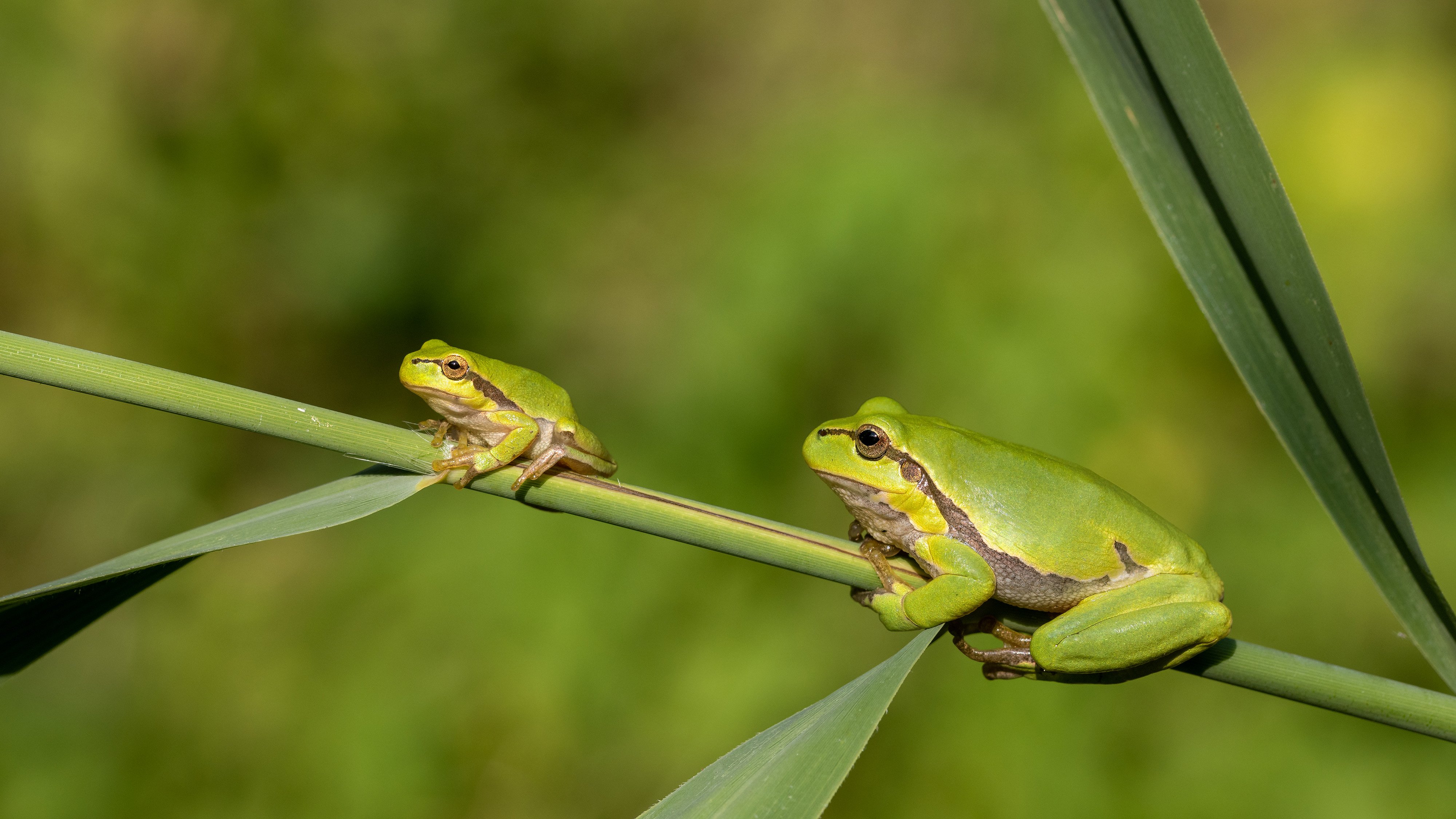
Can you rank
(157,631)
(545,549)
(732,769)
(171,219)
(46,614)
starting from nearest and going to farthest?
(732,769) < (46,614) < (545,549) < (157,631) < (171,219)

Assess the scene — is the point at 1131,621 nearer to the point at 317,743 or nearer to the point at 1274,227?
the point at 1274,227

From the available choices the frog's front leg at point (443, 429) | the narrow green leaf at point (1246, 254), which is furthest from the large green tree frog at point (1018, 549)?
the frog's front leg at point (443, 429)

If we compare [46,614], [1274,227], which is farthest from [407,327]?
[1274,227]

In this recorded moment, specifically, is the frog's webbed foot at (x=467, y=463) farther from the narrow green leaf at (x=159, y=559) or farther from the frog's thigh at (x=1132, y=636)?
the frog's thigh at (x=1132, y=636)

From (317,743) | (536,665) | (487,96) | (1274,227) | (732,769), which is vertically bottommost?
(536,665)

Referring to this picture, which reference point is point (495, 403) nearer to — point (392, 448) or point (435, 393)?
point (435, 393)

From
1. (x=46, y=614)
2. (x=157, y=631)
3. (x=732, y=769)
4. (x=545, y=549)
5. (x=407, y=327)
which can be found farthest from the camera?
(x=407, y=327)

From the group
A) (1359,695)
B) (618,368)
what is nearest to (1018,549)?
(1359,695)
